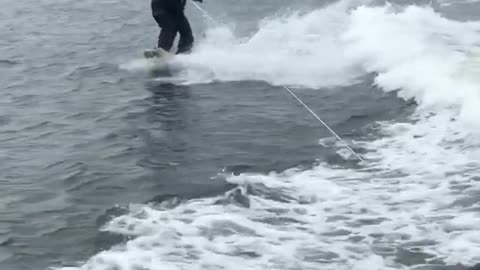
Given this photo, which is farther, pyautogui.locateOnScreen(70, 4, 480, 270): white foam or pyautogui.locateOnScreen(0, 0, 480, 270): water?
pyautogui.locateOnScreen(0, 0, 480, 270): water

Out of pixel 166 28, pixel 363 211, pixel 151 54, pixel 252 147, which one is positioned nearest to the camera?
pixel 363 211

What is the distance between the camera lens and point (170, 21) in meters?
16.5

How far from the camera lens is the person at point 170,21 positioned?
1645 cm

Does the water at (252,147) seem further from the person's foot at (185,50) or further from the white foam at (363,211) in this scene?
the person's foot at (185,50)

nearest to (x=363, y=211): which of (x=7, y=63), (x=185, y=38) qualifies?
(x=185, y=38)

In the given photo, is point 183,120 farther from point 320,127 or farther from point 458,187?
point 458,187

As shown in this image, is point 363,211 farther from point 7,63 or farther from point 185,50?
point 7,63

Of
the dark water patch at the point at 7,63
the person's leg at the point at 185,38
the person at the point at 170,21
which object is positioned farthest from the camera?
the dark water patch at the point at 7,63

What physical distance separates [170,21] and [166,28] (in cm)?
19

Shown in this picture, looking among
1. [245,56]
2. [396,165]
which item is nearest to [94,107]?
[245,56]

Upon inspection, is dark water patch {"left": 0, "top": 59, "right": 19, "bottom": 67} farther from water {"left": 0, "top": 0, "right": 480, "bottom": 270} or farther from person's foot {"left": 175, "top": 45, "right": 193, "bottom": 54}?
person's foot {"left": 175, "top": 45, "right": 193, "bottom": 54}

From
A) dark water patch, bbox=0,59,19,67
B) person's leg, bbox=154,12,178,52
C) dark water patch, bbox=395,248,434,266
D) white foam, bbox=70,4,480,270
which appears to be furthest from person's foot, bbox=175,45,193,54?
dark water patch, bbox=395,248,434,266

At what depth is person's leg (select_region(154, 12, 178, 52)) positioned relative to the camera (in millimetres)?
16509

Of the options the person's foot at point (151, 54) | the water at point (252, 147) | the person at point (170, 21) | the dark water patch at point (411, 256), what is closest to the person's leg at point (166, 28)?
the person at point (170, 21)
